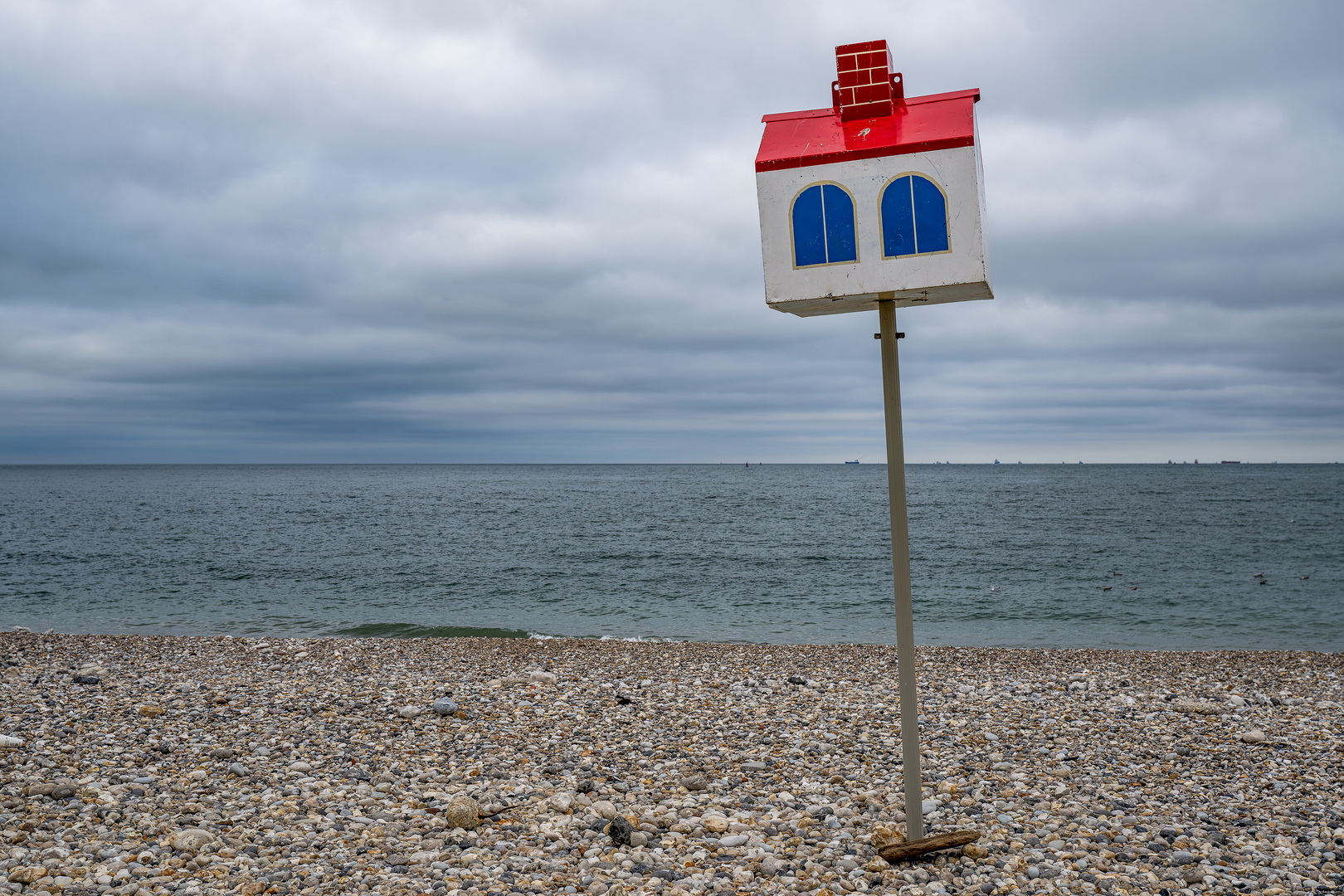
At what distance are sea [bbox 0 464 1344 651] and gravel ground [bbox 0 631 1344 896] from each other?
24.4 ft

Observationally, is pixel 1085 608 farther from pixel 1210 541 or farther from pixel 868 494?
pixel 868 494

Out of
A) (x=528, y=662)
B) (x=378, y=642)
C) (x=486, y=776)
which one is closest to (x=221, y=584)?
(x=378, y=642)

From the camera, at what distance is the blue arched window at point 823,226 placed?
4.58 m

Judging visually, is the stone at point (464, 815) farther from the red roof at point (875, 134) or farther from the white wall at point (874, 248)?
the red roof at point (875, 134)

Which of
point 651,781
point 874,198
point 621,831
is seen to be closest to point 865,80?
point 874,198

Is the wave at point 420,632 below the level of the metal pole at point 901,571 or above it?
below

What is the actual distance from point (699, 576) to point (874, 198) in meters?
23.4

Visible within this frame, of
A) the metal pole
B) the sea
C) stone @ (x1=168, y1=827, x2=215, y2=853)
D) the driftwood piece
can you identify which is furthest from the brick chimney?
the sea

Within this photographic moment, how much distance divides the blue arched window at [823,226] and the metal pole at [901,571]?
46 cm

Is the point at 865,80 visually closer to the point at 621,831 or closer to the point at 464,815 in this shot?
the point at 621,831

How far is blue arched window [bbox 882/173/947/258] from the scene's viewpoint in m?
4.43

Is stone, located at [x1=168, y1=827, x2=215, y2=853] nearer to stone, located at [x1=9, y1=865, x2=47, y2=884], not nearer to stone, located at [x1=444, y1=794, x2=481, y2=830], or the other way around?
stone, located at [x1=9, y1=865, x2=47, y2=884]

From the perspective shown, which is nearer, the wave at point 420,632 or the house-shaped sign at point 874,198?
the house-shaped sign at point 874,198

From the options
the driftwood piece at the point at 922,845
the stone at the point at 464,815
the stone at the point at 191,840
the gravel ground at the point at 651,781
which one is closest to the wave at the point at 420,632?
the gravel ground at the point at 651,781
